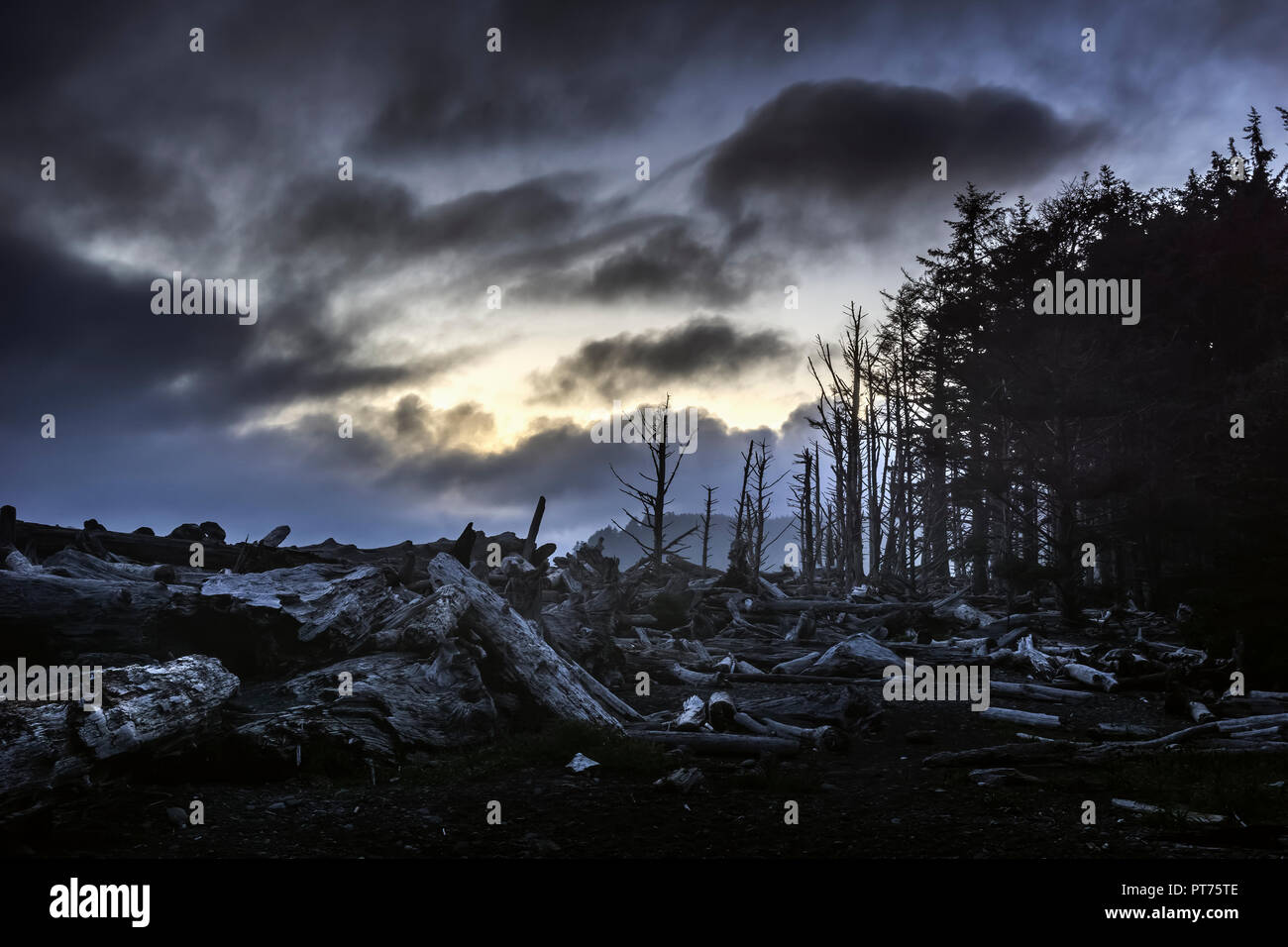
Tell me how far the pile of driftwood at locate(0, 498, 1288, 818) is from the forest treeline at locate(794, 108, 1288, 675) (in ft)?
14.1

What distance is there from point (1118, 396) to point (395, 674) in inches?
999

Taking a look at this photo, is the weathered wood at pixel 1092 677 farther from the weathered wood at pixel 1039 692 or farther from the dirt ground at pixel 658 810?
the dirt ground at pixel 658 810

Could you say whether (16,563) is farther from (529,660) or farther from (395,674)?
(529,660)

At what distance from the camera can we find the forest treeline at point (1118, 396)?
21.9m

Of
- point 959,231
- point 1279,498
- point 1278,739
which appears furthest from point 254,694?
point 959,231

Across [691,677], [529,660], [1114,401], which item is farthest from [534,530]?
[1114,401]

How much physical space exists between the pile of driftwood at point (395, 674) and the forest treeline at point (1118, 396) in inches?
169

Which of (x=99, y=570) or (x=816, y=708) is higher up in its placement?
(x=99, y=570)

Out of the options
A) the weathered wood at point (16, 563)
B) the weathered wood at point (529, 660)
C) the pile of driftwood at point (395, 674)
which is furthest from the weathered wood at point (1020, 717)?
the weathered wood at point (16, 563)

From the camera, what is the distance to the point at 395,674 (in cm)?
1093

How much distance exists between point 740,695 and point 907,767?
5.94 m
